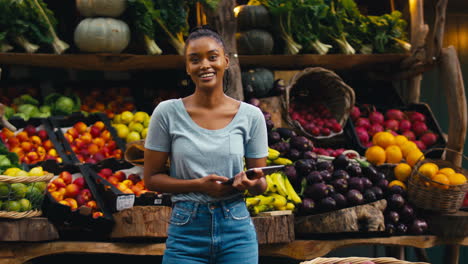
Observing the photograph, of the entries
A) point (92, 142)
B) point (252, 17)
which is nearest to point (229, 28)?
point (252, 17)

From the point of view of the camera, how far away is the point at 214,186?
6.48ft

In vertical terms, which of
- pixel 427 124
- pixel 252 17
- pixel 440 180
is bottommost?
pixel 440 180

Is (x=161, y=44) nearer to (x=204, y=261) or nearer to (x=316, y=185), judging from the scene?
(x=316, y=185)

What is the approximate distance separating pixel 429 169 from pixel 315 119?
1.45 metres

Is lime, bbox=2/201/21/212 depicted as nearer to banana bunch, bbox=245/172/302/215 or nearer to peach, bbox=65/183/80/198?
peach, bbox=65/183/80/198

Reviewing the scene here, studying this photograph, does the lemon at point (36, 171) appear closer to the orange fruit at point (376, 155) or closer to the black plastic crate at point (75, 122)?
the black plastic crate at point (75, 122)

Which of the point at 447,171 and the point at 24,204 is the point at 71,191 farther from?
the point at 447,171

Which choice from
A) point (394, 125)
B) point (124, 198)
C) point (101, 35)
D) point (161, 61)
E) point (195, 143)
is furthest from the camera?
point (394, 125)

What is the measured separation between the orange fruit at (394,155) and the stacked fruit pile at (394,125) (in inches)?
19.3

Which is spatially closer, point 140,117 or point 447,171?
point 447,171

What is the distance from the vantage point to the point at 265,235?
3547 mm

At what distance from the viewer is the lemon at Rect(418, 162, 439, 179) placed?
156 inches

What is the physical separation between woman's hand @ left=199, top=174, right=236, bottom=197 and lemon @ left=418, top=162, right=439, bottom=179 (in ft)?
8.01

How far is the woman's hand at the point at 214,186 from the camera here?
1.96 meters
